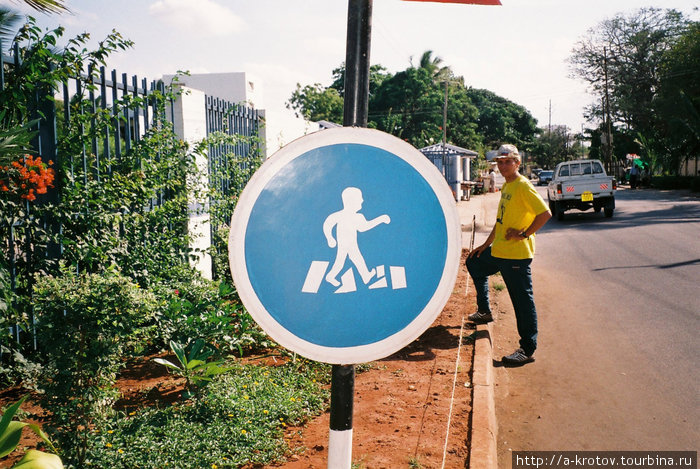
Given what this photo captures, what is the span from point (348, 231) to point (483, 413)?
2.81 meters

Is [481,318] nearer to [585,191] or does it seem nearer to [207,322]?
[207,322]

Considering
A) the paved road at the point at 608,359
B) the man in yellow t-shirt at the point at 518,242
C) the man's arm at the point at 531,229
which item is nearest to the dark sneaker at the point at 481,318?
the paved road at the point at 608,359

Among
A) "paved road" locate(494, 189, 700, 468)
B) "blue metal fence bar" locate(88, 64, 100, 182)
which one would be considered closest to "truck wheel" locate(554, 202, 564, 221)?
"paved road" locate(494, 189, 700, 468)

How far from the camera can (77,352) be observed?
3.10 meters

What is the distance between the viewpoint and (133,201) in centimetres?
533

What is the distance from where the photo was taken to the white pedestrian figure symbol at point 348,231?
1.56 metres

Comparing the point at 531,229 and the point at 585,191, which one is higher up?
the point at 585,191

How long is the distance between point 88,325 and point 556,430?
3127mm

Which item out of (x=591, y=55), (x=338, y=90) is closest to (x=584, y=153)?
(x=591, y=55)

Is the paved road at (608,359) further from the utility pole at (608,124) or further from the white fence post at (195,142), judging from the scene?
the utility pole at (608,124)

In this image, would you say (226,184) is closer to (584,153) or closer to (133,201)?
(133,201)

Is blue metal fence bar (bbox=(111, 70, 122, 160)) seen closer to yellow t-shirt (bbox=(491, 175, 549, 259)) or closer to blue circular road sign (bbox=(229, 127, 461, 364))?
yellow t-shirt (bbox=(491, 175, 549, 259))

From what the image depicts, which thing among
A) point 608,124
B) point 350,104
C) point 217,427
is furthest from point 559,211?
point 608,124

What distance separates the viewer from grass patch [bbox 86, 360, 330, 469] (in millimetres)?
3135
